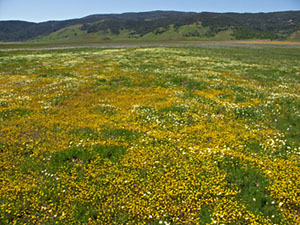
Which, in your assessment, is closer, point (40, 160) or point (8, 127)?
point (40, 160)

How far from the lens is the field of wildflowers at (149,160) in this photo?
19.7 ft

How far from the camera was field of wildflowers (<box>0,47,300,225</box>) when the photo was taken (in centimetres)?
599

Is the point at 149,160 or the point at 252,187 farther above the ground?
the point at 149,160

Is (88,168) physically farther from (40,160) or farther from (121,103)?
(121,103)

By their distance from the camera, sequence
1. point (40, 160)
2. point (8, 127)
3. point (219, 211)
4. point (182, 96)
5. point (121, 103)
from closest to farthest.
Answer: point (219, 211) < point (40, 160) < point (8, 127) < point (121, 103) < point (182, 96)

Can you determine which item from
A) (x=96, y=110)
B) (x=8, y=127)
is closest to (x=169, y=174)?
(x=96, y=110)

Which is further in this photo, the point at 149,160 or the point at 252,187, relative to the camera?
the point at 149,160

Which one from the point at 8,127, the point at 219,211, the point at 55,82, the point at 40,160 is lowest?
the point at 219,211

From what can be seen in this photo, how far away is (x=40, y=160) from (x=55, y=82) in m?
15.2

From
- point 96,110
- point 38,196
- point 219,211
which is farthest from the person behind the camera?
point 96,110

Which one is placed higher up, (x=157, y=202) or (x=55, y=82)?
(x=55, y=82)

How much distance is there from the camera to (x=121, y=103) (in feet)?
50.2

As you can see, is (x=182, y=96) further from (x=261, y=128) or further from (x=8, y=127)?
(x=8, y=127)

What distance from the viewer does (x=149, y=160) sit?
836cm
